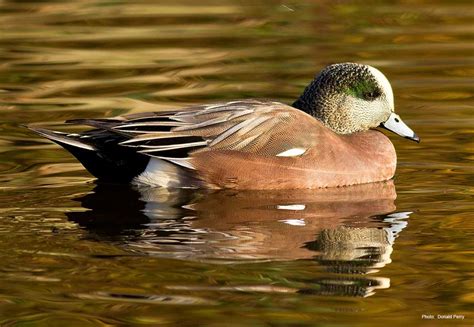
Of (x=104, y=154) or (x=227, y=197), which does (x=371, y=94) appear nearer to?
(x=227, y=197)

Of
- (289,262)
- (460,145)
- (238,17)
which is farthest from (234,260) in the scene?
(238,17)

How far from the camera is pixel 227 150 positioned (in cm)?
821

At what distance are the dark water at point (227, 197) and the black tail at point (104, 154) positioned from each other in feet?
0.50

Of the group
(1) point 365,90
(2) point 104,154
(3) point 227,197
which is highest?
(1) point 365,90

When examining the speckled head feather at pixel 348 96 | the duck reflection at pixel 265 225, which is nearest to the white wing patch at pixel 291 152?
the duck reflection at pixel 265 225

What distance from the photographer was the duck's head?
8703 mm

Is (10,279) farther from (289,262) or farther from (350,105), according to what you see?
(350,105)

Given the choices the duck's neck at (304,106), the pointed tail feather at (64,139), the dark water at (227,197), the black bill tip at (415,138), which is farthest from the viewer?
the duck's neck at (304,106)

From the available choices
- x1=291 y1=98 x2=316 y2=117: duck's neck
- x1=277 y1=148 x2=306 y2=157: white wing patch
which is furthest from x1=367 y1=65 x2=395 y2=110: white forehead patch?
x1=277 y1=148 x2=306 y2=157: white wing patch

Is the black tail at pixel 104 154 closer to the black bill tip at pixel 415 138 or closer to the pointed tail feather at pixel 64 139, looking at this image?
the pointed tail feather at pixel 64 139

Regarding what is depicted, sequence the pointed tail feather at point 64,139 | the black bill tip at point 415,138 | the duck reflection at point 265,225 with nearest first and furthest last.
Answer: the duck reflection at point 265,225, the pointed tail feather at point 64,139, the black bill tip at point 415,138

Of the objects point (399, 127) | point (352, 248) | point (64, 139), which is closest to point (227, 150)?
point (64, 139)

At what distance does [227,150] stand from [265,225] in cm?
101

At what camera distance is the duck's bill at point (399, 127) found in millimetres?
8664
